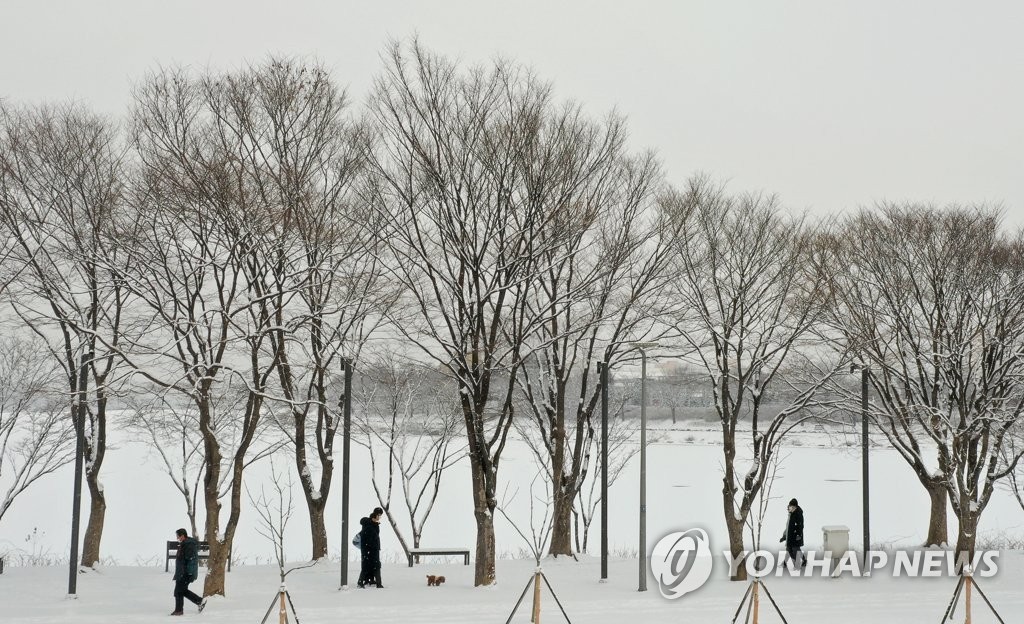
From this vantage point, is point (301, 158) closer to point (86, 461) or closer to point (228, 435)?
point (86, 461)

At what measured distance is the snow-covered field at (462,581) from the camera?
15844 millimetres

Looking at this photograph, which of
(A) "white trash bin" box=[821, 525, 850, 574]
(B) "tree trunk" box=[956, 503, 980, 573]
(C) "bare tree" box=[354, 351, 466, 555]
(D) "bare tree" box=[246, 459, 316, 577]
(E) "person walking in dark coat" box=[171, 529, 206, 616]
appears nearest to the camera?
(E) "person walking in dark coat" box=[171, 529, 206, 616]

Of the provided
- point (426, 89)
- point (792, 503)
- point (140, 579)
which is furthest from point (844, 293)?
point (140, 579)

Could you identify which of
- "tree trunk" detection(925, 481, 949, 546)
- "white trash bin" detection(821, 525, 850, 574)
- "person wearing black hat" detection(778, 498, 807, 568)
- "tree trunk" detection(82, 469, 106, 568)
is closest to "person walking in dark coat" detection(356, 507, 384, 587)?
"tree trunk" detection(82, 469, 106, 568)

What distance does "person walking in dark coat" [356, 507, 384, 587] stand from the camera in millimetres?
18281

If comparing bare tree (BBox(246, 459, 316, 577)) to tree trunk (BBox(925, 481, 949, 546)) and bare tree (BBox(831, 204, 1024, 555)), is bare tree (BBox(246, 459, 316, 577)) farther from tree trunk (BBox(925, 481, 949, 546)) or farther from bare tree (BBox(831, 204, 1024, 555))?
tree trunk (BBox(925, 481, 949, 546))

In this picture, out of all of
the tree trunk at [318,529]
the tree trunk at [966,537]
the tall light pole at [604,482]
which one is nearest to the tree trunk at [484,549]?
the tall light pole at [604,482]

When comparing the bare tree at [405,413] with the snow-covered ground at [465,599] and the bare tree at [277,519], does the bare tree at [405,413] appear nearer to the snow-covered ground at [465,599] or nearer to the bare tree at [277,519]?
the bare tree at [277,519]

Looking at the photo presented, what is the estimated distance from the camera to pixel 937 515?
25578 mm

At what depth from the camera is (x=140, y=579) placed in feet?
64.3

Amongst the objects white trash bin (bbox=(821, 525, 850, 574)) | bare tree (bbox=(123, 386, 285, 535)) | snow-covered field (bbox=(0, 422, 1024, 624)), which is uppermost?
bare tree (bbox=(123, 386, 285, 535))

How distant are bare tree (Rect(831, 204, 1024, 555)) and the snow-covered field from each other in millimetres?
3051

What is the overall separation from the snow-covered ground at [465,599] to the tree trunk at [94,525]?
448 millimetres

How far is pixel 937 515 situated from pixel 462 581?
45.6 feet
